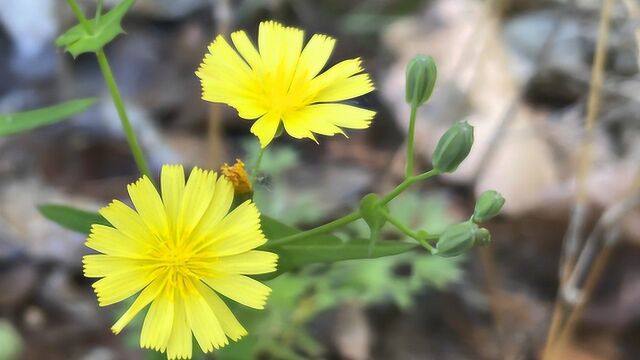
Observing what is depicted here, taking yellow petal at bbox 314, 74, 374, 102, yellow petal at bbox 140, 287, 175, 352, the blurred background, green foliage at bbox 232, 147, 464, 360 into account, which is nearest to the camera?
yellow petal at bbox 140, 287, 175, 352

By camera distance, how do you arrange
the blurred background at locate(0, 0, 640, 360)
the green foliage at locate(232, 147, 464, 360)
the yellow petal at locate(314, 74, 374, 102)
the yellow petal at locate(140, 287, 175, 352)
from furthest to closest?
the blurred background at locate(0, 0, 640, 360) < the green foliage at locate(232, 147, 464, 360) < the yellow petal at locate(314, 74, 374, 102) < the yellow petal at locate(140, 287, 175, 352)

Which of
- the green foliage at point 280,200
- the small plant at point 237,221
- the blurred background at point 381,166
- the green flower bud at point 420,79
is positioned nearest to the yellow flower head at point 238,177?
the small plant at point 237,221

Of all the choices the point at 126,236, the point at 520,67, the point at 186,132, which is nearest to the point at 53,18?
the point at 186,132

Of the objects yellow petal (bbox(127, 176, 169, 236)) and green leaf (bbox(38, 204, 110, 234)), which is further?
green leaf (bbox(38, 204, 110, 234))

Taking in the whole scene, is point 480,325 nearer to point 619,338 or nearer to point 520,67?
point 619,338

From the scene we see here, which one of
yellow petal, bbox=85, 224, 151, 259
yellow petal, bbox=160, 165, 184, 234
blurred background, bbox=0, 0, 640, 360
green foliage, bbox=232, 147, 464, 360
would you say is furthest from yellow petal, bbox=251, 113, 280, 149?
green foliage, bbox=232, 147, 464, 360

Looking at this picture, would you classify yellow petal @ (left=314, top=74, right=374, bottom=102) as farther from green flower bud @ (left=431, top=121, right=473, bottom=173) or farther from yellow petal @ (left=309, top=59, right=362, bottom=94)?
green flower bud @ (left=431, top=121, right=473, bottom=173)
